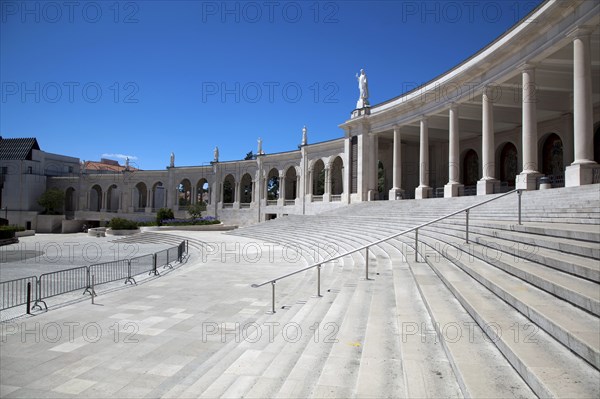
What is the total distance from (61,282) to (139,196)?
185 ft

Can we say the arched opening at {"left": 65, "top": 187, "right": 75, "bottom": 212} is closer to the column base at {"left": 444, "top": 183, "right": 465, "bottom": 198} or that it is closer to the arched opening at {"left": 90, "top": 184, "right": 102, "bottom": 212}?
the arched opening at {"left": 90, "top": 184, "right": 102, "bottom": 212}

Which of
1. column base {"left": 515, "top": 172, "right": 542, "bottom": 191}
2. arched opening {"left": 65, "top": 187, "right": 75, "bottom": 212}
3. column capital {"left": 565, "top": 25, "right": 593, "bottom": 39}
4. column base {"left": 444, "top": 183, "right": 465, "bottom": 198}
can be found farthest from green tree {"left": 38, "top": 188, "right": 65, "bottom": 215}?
column capital {"left": 565, "top": 25, "right": 593, "bottom": 39}

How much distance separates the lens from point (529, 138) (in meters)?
17.6

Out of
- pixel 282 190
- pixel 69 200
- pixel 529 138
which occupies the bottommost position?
pixel 69 200

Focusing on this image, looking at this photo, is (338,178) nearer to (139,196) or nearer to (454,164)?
(454,164)

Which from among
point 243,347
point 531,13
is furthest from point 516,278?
point 531,13

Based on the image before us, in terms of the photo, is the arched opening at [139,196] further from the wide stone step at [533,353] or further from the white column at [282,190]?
the wide stone step at [533,353]

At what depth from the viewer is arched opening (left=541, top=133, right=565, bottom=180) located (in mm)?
25672

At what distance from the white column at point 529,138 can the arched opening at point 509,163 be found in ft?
43.5

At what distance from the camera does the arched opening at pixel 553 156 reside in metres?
25.7

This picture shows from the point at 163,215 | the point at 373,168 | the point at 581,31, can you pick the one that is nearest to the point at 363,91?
→ the point at 373,168

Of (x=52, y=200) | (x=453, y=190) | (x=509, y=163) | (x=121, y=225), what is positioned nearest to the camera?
(x=453, y=190)

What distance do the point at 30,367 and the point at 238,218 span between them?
43.7 metres

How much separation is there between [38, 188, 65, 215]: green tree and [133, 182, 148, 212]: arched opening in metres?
11.8
